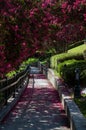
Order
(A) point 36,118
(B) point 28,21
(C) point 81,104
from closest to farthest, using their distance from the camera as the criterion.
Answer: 1. (A) point 36,118
2. (C) point 81,104
3. (B) point 28,21

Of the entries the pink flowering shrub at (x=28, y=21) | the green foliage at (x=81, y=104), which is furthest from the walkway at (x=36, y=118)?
the pink flowering shrub at (x=28, y=21)

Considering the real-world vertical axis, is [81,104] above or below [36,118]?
above

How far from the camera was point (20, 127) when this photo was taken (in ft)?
36.7

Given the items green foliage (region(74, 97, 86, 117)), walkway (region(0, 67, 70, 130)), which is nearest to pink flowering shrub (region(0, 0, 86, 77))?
walkway (region(0, 67, 70, 130))

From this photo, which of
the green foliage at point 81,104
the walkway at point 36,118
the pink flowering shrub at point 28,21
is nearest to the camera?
the walkway at point 36,118

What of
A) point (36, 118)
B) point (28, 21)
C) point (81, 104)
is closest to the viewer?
point (36, 118)

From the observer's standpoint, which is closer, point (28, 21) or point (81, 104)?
point (81, 104)

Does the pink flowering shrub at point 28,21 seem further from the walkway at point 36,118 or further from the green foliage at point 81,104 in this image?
the green foliage at point 81,104

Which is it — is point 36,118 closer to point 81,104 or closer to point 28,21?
point 81,104

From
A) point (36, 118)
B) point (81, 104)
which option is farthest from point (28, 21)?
point (36, 118)

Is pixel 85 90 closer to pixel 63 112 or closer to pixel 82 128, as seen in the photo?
pixel 63 112

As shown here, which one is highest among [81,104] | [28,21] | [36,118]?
[28,21]

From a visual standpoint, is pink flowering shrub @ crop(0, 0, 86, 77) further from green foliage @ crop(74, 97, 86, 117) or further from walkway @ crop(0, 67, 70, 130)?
green foliage @ crop(74, 97, 86, 117)

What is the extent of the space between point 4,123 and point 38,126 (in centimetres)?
124
